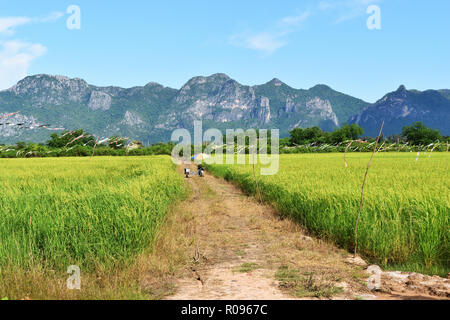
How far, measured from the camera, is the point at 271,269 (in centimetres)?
542

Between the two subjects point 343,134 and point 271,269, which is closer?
point 271,269

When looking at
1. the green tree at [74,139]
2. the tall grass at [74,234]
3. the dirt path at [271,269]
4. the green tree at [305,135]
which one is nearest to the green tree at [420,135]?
the green tree at [305,135]

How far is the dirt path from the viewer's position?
14.0 feet

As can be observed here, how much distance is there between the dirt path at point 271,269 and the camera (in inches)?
169

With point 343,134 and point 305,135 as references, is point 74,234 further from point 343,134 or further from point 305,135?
point 305,135

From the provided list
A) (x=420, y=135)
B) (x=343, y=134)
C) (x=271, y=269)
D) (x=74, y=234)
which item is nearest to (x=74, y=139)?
(x=74, y=234)

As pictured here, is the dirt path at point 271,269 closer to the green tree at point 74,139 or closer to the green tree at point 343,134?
the green tree at point 74,139

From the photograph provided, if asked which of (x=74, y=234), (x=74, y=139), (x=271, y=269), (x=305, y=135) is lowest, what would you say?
(x=271, y=269)

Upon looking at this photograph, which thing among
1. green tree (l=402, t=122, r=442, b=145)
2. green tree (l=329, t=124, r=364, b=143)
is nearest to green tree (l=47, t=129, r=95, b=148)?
green tree (l=329, t=124, r=364, b=143)

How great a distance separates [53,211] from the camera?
229 inches

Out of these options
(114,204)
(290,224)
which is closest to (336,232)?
(290,224)

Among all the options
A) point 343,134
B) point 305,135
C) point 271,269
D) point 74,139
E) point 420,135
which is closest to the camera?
point 271,269
